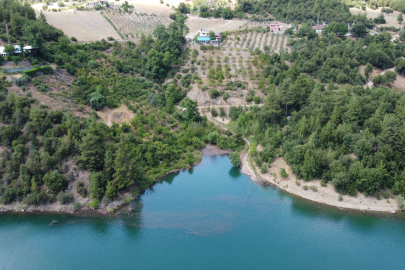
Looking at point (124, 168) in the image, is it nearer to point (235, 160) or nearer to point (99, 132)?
point (99, 132)

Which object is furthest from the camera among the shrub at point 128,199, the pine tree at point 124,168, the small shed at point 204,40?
the small shed at point 204,40

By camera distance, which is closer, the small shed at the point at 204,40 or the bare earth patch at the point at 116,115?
the bare earth patch at the point at 116,115

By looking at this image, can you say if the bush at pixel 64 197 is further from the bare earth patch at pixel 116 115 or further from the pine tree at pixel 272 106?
the pine tree at pixel 272 106

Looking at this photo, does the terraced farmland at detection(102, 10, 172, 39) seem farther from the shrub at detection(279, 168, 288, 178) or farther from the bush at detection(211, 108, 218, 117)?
the shrub at detection(279, 168, 288, 178)

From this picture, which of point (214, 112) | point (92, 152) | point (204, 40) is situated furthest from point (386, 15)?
point (92, 152)

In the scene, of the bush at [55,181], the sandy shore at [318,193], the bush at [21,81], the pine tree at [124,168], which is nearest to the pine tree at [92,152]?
the pine tree at [124,168]

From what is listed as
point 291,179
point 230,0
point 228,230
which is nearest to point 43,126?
point 228,230

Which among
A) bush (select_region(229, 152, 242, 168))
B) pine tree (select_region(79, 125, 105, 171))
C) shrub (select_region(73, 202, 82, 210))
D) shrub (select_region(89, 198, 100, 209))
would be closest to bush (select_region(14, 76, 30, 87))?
pine tree (select_region(79, 125, 105, 171))
